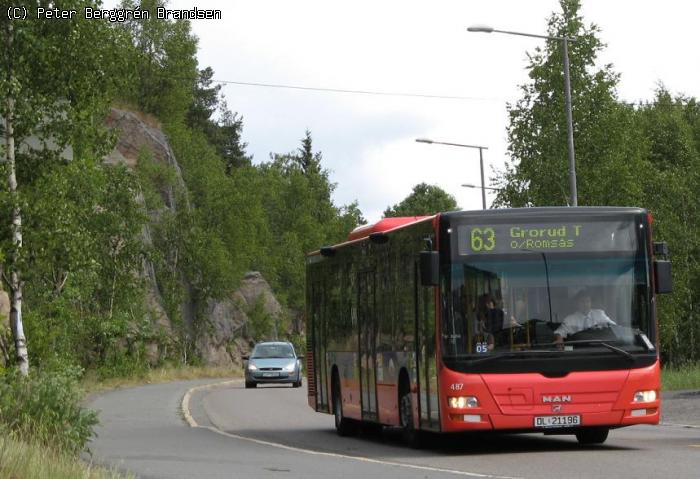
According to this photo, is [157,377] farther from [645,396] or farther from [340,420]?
[645,396]

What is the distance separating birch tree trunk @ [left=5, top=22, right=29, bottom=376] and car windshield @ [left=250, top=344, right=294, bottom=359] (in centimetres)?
2499

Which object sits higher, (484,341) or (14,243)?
(14,243)

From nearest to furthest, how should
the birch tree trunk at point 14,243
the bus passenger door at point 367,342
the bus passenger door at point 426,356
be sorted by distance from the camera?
the bus passenger door at point 426,356 → the bus passenger door at point 367,342 → the birch tree trunk at point 14,243

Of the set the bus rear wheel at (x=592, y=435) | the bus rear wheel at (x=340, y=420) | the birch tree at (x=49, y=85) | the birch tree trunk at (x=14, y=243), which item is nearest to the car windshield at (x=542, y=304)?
the bus rear wheel at (x=592, y=435)

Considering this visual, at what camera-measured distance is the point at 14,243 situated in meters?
27.8

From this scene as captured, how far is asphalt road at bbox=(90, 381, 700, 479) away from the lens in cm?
1609

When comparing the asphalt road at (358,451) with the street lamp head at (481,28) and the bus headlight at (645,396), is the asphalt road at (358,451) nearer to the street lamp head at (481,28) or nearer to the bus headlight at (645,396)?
the bus headlight at (645,396)

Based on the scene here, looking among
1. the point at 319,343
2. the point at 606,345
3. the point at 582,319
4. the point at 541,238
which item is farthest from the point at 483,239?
the point at 319,343

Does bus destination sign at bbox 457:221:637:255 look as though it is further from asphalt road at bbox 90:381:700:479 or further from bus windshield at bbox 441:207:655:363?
asphalt road at bbox 90:381:700:479

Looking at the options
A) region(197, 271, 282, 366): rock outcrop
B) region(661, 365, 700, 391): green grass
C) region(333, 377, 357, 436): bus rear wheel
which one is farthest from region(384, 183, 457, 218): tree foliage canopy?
region(333, 377, 357, 436): bus rear wheel

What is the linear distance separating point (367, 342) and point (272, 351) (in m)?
31.5

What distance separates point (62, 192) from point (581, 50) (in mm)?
32547

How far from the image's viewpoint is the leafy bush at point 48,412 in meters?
17.0

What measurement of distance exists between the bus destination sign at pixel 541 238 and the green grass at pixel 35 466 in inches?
236
